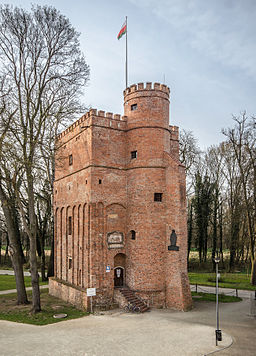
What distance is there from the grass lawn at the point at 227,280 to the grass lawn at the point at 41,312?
15.0m

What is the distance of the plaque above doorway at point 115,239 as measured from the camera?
21.6 m

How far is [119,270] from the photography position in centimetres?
2198

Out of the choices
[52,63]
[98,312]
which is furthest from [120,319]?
[52,63]

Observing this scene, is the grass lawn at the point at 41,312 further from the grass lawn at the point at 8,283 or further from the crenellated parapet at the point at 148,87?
the crenellated parapet at the point at 148,87

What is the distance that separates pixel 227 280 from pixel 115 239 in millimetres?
16648

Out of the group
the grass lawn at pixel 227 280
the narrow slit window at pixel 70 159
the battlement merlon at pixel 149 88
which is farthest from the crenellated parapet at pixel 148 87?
the grass lawn at pixel 227 280

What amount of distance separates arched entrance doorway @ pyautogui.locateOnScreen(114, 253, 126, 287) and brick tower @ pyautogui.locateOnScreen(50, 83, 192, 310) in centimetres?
7

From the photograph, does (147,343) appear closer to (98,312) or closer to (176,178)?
(98,312)

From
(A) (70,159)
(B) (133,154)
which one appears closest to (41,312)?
(A) (70,159)

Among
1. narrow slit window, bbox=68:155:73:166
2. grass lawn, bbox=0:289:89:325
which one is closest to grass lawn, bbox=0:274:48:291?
grass lawn, bbox=0:289:89:325

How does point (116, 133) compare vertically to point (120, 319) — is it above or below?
above

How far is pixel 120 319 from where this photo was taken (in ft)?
59.7

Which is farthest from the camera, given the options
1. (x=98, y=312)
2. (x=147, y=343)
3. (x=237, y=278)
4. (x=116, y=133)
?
(x=237, y=278)

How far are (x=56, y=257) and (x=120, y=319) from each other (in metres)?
11.0
